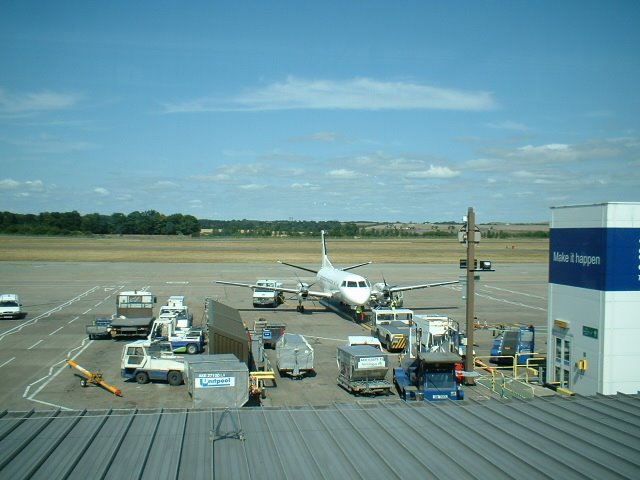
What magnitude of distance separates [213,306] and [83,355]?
26.1ft

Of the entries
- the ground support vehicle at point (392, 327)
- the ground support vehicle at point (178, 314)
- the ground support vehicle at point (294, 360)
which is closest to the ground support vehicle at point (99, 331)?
the ground support vehicle at point (178, 314)

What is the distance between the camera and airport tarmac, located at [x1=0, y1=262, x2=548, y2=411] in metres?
26.1

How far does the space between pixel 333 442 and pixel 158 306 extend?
141ft

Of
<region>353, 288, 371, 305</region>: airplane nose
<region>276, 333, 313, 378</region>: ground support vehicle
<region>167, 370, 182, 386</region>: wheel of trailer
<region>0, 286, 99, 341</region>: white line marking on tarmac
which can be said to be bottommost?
<region>0, 286, 99, 341</region>: white line marking on tarmac

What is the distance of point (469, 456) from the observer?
1255cm

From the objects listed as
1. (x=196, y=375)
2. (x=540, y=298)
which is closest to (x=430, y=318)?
(x=196, y=375)

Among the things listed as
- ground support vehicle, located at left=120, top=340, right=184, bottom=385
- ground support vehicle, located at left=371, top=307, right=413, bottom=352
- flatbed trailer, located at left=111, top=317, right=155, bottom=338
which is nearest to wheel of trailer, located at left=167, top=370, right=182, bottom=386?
ground support vehicle, located at left=120, top=340, right=184, bottom=385

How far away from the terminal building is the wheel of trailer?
1762 cm

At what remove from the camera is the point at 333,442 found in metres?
13.3

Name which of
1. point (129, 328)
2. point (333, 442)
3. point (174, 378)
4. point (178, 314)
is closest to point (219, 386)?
point (174, 378)

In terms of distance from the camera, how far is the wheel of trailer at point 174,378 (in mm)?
27656

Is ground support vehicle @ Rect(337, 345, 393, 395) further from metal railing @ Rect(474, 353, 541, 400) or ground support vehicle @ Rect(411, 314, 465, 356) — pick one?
ground support vehicle @ Rect(411, 314, 465, 356)

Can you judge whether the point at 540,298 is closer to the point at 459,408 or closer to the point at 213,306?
the point at 213,306

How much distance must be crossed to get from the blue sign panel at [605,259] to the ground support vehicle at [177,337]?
21.0 metres
